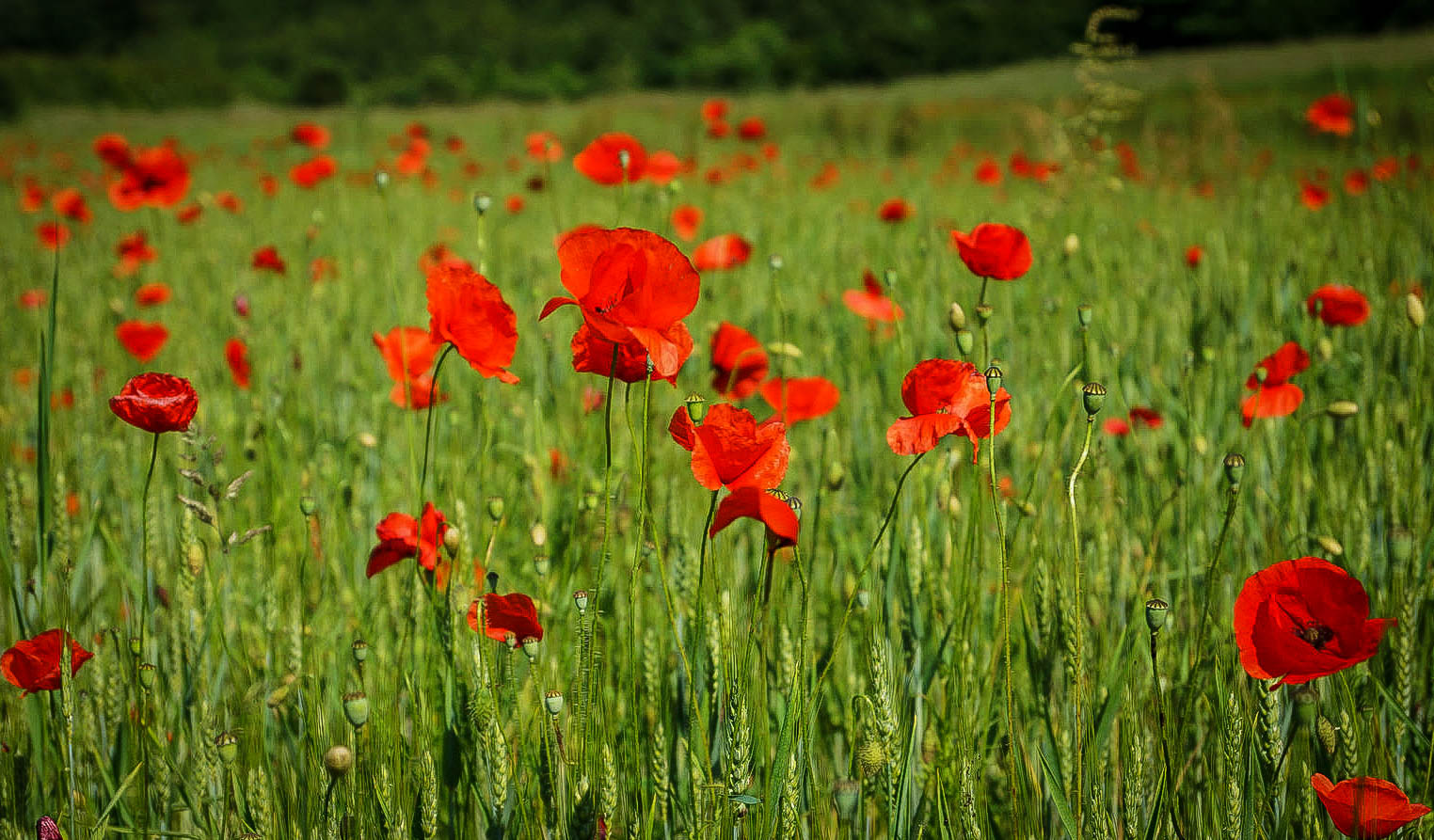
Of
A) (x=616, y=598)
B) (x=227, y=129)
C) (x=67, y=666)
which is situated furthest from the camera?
(x=227, y=129)

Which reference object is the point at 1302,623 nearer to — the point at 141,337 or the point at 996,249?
the point at 996,249

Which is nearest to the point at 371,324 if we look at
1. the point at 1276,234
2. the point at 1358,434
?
the point at 1358,434

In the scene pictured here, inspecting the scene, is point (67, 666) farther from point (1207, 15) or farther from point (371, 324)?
point (1207, 15)

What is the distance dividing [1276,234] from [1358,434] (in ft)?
8.20

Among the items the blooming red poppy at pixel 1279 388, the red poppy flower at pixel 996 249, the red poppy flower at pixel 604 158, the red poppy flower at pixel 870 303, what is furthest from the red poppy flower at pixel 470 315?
the blooming red poppy at pixel 1279 388

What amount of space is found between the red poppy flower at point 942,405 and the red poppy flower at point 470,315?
37cm

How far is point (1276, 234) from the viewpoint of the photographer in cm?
365

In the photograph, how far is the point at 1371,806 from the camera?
2.22 feet

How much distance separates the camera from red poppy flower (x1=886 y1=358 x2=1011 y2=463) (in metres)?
0.77

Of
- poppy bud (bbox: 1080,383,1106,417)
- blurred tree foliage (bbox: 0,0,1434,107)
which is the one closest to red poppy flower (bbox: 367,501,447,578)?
poppy bud (bbox: 1080,383,1106,417)

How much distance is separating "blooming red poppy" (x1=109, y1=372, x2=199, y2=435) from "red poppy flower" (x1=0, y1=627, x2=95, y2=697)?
208mm

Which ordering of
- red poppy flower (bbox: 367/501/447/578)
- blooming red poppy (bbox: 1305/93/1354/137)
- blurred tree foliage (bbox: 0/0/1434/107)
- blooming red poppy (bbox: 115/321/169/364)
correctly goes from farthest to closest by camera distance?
blurred tree foliage (bbox: 0/0/1434/107)
blooming red poppy (bbox: 1305/93/1354/137)
blooming red poppy (bbox: 115/321/169/364)
red poppy flower (bbox: 367/501/447/578)

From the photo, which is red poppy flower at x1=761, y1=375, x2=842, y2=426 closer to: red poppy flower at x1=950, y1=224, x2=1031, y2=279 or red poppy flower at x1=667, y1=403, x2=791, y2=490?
red poppy flower at x1=950, y1=224, x2=1031, y2=279

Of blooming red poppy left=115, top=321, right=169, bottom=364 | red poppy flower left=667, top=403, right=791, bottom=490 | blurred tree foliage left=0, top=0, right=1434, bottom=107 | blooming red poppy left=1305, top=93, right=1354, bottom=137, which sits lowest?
red poppy flower left=667, top=403, right=791, bottom=490
